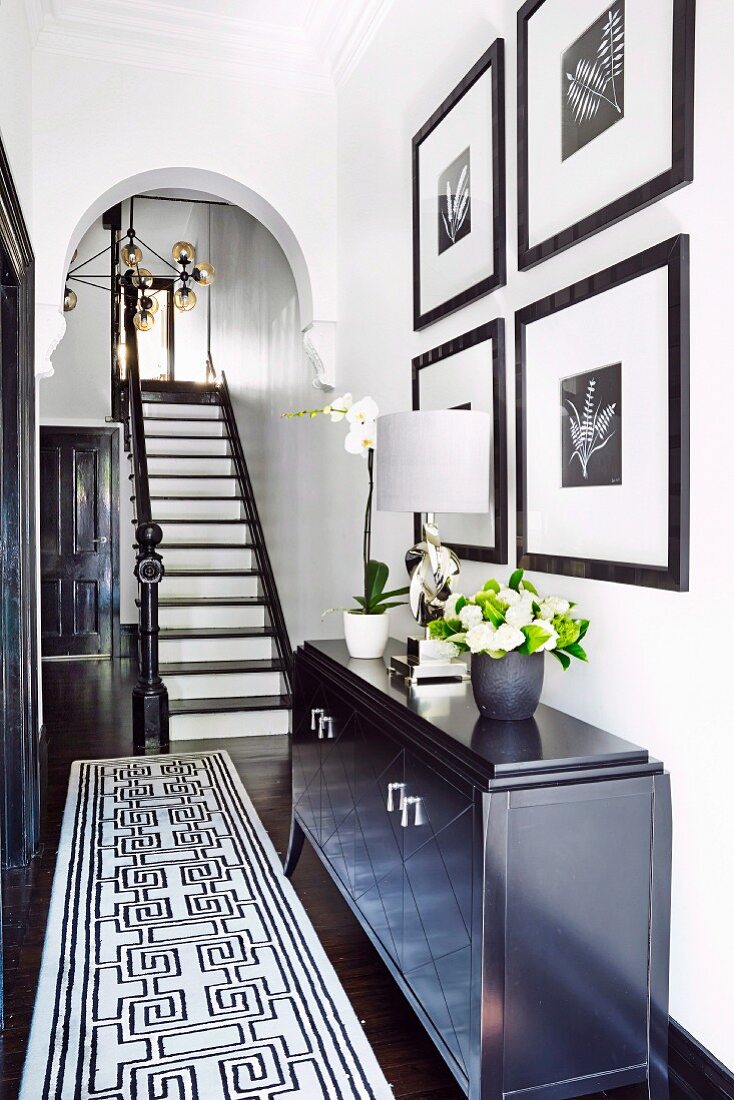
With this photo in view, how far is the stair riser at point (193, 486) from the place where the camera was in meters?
7.08

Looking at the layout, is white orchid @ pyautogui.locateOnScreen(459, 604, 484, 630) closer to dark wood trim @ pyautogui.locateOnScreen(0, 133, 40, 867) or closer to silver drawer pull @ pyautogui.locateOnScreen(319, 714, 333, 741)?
silver drawer pull @ pyautogui.locateOnScreen(319, 714, 333, 741)

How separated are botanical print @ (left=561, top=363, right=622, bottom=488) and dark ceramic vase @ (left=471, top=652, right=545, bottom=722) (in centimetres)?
44

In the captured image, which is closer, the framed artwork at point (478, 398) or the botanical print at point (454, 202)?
the framed artwork at point (478, 398)

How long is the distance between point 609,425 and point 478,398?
0.68 m

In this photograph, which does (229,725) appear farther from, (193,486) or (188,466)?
(188,466)

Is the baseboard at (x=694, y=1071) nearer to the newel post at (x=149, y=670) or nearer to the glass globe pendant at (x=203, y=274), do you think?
the newel post at (x=149, y=670)

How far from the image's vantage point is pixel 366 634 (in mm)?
2623

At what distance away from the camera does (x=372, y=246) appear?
3.61m

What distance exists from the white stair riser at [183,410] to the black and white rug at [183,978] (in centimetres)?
512

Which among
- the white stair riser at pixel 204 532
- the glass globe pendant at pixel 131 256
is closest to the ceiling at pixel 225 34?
the glass globe pendant at pixel 131 256

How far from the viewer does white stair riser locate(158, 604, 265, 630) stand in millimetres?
5770

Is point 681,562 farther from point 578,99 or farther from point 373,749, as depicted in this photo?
point 578,99

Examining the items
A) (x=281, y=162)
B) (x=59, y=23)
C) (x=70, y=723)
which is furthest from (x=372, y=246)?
(x=70, y=723)

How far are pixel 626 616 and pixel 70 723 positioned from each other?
13.9 ft
